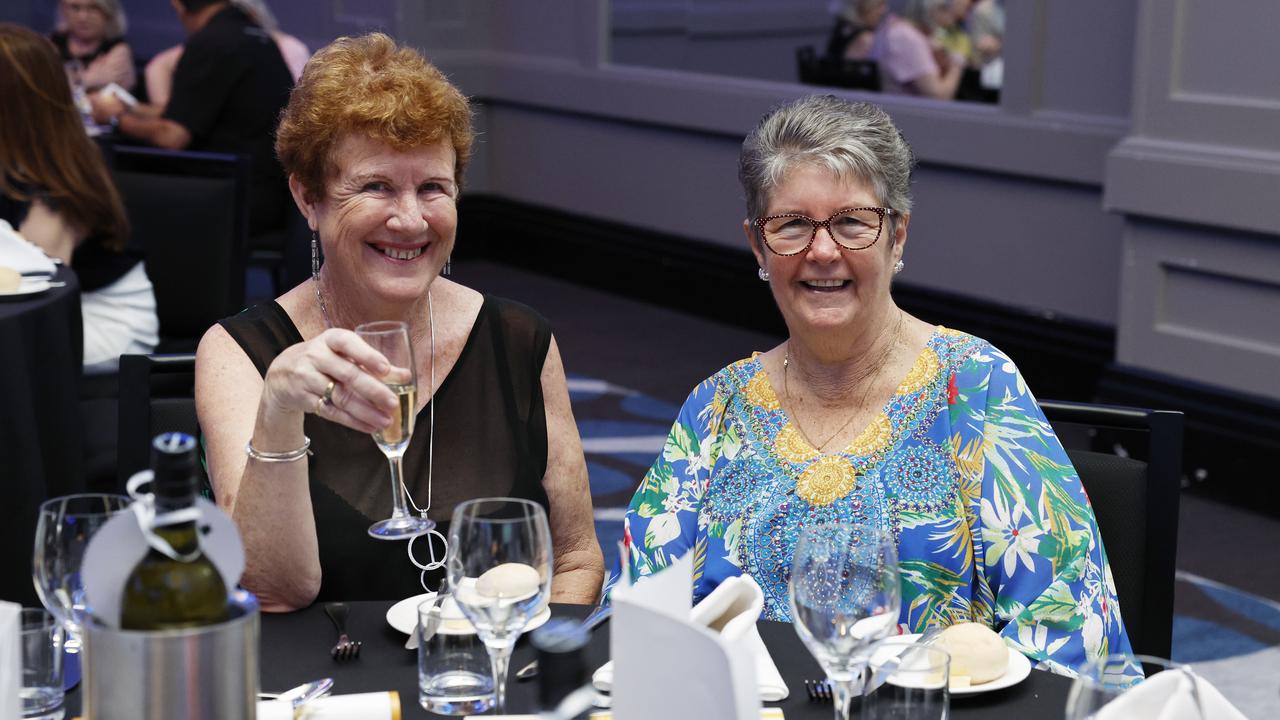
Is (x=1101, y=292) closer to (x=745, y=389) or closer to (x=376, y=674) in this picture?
(x=745, y=389)

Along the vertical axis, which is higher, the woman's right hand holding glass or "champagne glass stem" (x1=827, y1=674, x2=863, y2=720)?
the woman's right hand holding glass

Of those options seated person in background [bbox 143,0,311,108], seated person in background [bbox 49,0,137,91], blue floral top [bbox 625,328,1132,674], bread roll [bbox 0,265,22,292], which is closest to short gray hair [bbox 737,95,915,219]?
blue floral top [bbox 625,328,1132,674]

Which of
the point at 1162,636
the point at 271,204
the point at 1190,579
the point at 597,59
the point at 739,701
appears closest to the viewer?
the point at 739,701

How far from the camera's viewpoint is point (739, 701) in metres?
1.19

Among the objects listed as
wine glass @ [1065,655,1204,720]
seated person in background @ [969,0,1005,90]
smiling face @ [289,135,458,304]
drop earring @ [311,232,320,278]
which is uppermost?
seated person in background @ [969,0,1005,90]

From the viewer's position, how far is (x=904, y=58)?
664cm

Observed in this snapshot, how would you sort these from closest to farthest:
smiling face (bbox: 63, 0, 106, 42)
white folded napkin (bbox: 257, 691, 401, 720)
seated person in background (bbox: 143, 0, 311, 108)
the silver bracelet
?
white folded napkin (bbox: 257, 691, 401, 720) → the silver bracelet → seated person in background (bbox: 143, 0, 311, 108) → smiling face (bbox: 63, 0, 106, 42)

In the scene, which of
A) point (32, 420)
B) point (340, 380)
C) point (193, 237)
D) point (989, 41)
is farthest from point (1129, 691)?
point (989, 41)

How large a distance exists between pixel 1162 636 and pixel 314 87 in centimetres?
140

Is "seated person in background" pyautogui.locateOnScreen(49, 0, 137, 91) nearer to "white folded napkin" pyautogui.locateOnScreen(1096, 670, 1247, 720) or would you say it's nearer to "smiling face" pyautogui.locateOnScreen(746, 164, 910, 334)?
"smiling face" pyautogui.locateOnScreen(746, 164, 910, 334)

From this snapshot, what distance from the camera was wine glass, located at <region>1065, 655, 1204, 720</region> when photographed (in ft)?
3.99

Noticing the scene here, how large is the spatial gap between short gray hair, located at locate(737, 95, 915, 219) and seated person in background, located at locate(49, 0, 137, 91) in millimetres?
6223

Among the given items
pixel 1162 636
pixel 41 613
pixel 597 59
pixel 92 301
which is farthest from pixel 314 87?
pixel 597 59

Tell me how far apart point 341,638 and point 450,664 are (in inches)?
7.5
